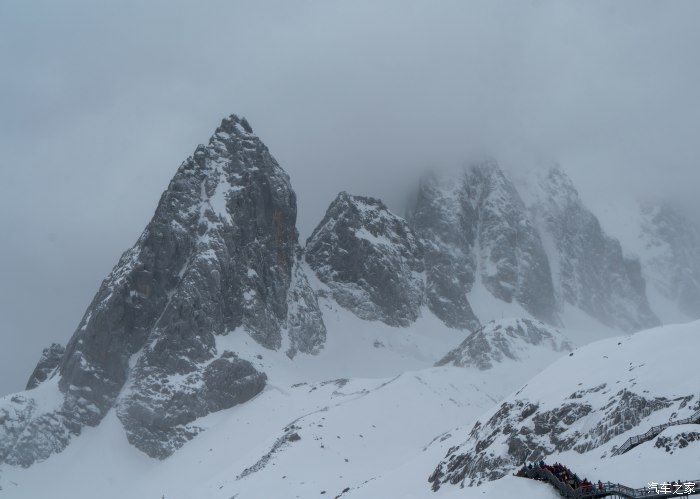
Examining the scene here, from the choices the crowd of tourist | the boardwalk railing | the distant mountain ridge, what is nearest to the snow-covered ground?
the boardwalk railing

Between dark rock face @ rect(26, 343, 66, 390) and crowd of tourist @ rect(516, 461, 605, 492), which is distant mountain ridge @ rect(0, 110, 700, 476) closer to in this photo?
dark rock face @ rect(26, 343, 66, 390)

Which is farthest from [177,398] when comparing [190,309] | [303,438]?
[303,438]

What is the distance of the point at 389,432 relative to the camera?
273 ft

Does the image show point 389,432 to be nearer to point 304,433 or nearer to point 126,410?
point 304,433

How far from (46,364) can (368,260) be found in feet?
218

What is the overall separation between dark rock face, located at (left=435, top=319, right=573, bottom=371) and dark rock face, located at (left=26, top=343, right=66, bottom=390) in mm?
68285

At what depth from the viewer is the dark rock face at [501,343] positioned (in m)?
121

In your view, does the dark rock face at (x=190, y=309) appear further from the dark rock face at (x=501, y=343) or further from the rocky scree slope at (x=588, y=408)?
the rocky scree slope at (x=588, y=408)

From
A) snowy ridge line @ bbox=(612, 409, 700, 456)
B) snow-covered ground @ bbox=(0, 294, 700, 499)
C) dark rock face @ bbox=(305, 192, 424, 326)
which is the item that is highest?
dark rock face @ bbox=(305, 192, 424, 326)

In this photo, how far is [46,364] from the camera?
13825 cm

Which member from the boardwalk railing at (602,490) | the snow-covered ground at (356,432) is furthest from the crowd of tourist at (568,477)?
the snow-covered ground at (356,432)

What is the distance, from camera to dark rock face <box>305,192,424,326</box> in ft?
527

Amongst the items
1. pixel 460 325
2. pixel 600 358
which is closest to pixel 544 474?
pixel 600 358

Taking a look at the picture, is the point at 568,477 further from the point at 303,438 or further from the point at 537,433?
the point at 303,438
